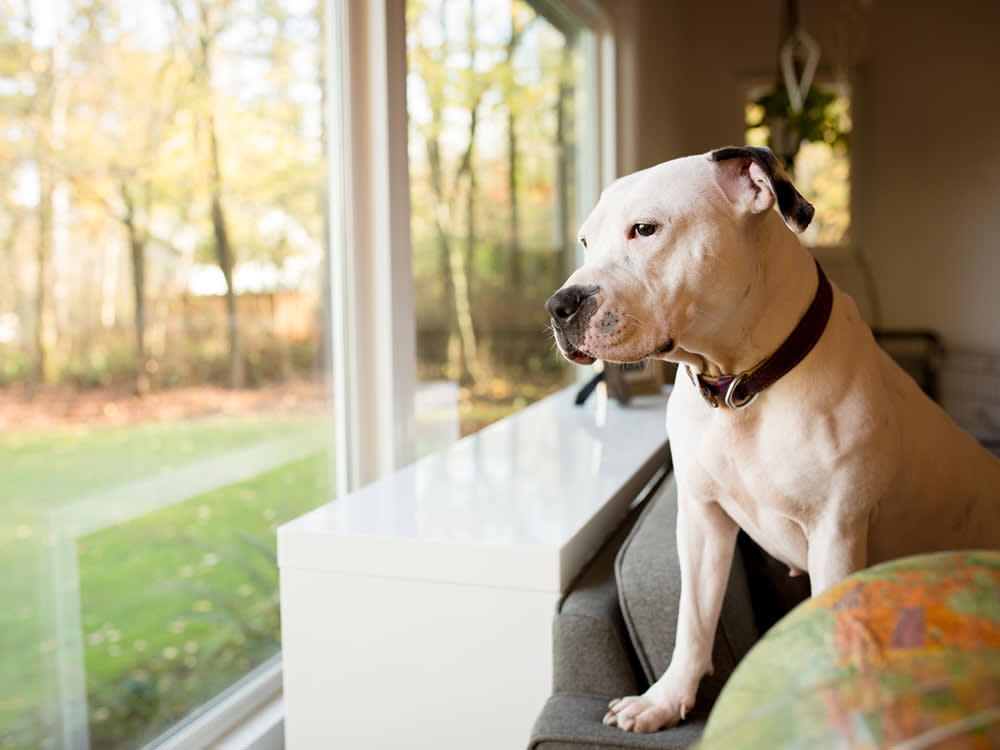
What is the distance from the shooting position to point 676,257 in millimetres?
980

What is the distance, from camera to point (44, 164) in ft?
4.32

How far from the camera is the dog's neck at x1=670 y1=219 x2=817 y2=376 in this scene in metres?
1.02

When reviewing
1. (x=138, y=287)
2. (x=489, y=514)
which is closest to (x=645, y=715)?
(x=489, y=514)

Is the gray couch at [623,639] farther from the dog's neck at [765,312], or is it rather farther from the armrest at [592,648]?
the dog's neck at [765,312]

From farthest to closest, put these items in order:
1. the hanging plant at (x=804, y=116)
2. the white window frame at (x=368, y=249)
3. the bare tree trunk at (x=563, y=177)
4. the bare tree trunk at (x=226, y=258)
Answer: the hanging plant at (x=804, y=116) < the bare tree trunk at (x=563, y=177) < the white window frame at (x=368, y=249) < the bare tree trunk at (x=226, y=258)

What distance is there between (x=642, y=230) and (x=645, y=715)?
599mm

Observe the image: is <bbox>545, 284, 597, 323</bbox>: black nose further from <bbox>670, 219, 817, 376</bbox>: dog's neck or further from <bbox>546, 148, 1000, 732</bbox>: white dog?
<bbox>670, 219, 817, 376</bbox>: dog's neck

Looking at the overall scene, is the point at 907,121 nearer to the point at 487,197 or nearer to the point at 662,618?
the point at 487,197

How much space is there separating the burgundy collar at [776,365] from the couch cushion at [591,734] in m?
0.42

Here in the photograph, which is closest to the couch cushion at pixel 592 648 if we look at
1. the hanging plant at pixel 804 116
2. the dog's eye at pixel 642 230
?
Answer: the dog's eye at pixel 642 230

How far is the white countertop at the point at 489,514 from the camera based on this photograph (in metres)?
1.34

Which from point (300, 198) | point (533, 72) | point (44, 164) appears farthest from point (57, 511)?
point (533, 72)

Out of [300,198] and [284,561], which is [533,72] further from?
[284,561]

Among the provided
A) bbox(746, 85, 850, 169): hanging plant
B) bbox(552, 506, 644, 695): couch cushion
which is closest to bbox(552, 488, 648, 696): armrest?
bbox(552, 506, 644, 695): couch cushion
